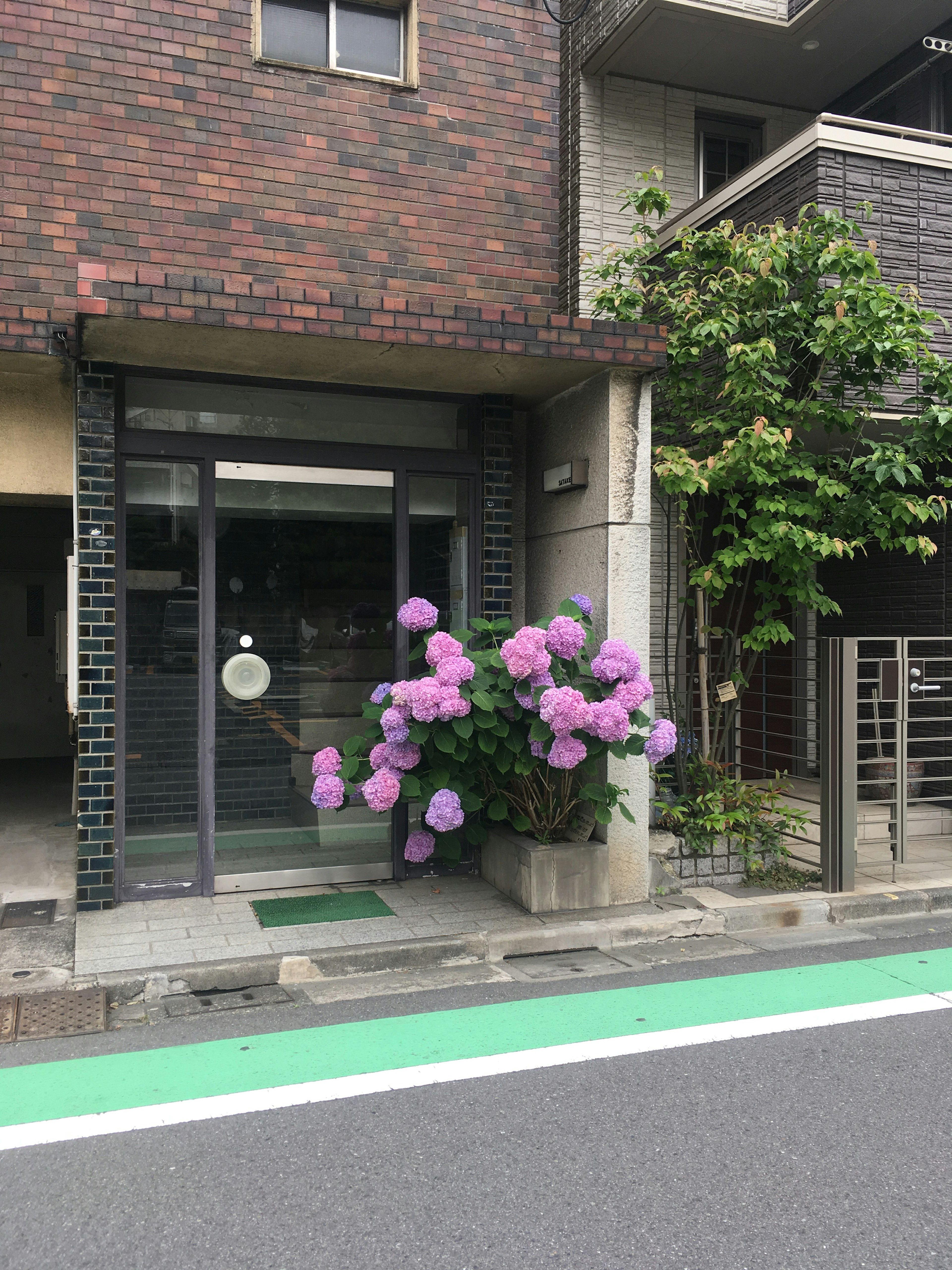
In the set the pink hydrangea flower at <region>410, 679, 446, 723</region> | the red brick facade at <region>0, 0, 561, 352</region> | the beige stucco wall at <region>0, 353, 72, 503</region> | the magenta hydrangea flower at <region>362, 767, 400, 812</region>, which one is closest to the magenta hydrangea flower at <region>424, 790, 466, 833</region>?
the magenta hydrangea flower at <region>362, 767, 400, 812</region>

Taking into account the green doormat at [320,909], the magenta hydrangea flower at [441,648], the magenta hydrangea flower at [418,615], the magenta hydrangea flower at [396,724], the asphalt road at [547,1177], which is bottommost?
the asphalt road at [547,1177]

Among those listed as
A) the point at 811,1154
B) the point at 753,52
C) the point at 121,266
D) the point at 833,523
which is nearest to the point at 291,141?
the point at 121,266

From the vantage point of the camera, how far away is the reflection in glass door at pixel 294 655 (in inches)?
269

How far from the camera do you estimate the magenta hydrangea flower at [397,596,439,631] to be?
6.51 metres

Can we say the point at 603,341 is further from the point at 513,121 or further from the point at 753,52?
the point at 753,52

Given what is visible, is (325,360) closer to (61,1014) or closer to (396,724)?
(396,724)

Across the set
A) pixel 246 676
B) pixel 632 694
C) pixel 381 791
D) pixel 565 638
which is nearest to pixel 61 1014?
pixel 381 791

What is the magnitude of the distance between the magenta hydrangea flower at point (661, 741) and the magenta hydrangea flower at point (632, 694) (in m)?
0.17

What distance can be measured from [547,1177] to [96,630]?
4.31 m

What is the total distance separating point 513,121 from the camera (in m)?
7.95

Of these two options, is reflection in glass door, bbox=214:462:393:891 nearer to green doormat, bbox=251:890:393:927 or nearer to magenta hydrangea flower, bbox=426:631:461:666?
green doormat, bbox=251:890:393:927

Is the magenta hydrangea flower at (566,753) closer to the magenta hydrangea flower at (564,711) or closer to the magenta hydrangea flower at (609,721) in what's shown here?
the magenta hydrangea flower at (564,711)

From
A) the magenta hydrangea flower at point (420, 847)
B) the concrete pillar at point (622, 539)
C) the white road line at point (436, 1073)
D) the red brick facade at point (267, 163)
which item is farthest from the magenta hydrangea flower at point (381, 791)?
the red brick facade at point (267, 163)

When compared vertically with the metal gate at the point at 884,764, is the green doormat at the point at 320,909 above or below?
below
